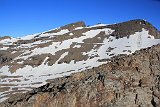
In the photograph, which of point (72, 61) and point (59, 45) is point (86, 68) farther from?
point (59, 45)

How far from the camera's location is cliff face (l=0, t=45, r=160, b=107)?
91.1 ft

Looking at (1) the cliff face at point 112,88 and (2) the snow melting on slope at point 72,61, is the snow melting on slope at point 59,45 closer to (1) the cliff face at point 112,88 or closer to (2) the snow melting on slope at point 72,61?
(2) the snow melting on slope at point 72,61

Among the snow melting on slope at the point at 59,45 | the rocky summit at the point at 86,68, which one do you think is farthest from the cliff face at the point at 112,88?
the snow melting on slope at the point at 59,45

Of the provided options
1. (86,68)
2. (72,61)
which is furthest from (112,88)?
(72,61)

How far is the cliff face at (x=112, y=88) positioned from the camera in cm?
2778

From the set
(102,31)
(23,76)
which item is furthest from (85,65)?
(102,31)

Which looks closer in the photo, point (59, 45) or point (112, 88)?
point (112, 88)

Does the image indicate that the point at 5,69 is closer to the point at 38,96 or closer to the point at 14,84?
the point at 14,84

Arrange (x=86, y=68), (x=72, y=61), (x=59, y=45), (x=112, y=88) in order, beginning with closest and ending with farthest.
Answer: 1. (x=112, y=88)
2. (x=86, y=68)
3. (x=72, y=61)
4. (x=59, y=45)

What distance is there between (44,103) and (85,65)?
256 feet

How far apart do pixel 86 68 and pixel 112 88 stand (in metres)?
72.4

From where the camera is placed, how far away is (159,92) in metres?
27.9

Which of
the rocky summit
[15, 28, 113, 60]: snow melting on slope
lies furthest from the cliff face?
[15, 28, 113, 60]: snow melting on slope

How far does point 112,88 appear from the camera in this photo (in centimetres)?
2883
